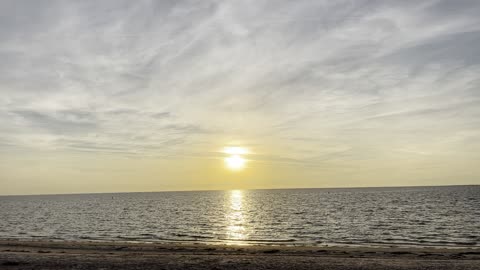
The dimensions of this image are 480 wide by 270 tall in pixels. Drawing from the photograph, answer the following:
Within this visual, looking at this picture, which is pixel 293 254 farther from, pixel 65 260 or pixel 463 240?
pixel 463 240

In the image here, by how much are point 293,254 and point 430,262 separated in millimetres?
10728

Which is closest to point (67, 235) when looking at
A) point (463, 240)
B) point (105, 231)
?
point (105, 231)

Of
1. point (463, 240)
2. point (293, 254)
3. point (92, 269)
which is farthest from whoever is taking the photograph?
point (463, 240)

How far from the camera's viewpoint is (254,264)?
26688mm

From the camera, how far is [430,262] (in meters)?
27.8

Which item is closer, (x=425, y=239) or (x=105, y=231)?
(x=425, y=239)

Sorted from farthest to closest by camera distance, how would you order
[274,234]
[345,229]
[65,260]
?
1. [345,229]
2. [274,234]
3. [65,260]

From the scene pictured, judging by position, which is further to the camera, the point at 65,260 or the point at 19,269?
the point at 65,260

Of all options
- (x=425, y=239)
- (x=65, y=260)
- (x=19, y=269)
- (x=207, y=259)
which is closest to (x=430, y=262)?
(x=207, y=259)

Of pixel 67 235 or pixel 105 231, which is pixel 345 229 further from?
pixel 67 235

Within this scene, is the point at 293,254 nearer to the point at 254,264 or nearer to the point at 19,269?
the point at 254,264

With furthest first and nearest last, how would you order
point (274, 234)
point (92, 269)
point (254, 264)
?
point (274, 234)
point (254, 264)
point (92, 269)

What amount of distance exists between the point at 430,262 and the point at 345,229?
3316cm

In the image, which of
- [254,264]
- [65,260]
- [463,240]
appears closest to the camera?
[254,264]
